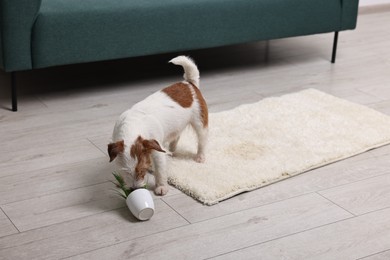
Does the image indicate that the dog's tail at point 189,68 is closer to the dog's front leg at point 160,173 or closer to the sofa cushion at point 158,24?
the dog's front leg at point 160,173

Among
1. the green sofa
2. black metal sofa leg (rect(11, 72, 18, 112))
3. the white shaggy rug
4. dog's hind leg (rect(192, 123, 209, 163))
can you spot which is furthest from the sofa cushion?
dog's hind leg (rect(192, 123, 209, 163))

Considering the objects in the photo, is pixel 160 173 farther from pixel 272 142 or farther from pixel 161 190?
pixel 272 142

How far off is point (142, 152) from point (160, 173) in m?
0.19

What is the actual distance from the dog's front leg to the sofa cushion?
0.96m

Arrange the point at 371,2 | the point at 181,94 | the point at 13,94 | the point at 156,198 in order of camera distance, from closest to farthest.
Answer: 1. the point at 156,198
2. the point at 181,94
3. the point at 13,94
4. the point at 371,2

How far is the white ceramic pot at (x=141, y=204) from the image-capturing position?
199 cm

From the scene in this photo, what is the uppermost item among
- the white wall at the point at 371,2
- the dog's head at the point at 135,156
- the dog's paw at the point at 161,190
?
the dog's head at the point at 135,156

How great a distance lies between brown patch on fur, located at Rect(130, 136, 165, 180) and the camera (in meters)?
1.99

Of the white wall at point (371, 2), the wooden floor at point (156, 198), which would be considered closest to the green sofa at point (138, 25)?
the wooden floor at point (156, 198)

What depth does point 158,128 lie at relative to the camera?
2174 mm

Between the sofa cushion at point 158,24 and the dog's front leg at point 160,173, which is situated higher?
the sofa cushion at point 158,24

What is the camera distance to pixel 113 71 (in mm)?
3512

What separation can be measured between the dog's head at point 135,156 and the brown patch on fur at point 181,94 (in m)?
0.30

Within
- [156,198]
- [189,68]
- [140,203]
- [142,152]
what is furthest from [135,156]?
[189,68]
